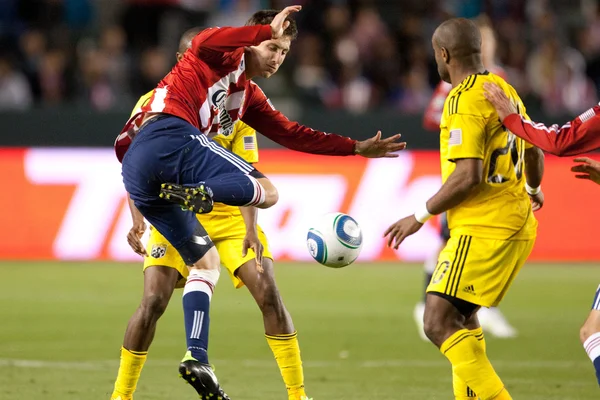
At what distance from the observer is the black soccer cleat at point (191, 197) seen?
5.66m

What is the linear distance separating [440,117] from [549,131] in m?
3.57

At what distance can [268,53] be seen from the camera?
652cm

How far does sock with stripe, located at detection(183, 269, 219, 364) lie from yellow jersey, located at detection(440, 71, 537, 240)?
4.98 ft

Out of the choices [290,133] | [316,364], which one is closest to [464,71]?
[290,133]

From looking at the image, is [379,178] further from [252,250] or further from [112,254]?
[252,250]

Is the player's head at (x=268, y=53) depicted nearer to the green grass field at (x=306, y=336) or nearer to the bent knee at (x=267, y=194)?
the bent knee at (x=267, y=194)

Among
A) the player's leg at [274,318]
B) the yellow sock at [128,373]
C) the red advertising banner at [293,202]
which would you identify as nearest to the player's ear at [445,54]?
the player's leg at [274,318]

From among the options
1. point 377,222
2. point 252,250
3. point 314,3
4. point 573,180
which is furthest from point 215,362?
point 314,3

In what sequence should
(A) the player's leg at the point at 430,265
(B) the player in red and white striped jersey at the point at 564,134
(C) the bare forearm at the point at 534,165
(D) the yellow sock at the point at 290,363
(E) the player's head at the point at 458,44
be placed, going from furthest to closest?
(A) the player's leg at the point at 430,265 → (D) the yellow sock at the point at 290,363 → (C) the bare forearm at the point at 534,165 → (E) the player's head at the point at 458,44 → (B) the player in red and white striped jersey at the point at 564,134

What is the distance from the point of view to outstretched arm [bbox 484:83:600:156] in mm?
5578

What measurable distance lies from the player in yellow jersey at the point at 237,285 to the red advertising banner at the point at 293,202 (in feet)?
23.6

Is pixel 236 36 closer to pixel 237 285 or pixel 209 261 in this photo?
pixel 209 261

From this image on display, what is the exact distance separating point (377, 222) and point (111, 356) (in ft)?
19.9

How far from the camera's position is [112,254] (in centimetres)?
1412
